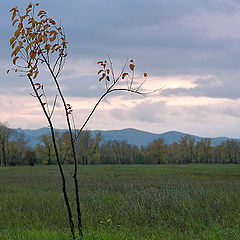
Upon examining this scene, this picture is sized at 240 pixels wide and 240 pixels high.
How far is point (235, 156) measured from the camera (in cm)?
11506

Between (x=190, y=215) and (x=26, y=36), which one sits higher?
(x=26, y=36)

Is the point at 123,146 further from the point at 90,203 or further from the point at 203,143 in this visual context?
the point at 90,203

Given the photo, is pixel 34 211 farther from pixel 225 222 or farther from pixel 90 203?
pixel 225 222

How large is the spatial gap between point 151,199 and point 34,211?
4615 millimetres

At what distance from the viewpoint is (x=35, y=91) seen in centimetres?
690

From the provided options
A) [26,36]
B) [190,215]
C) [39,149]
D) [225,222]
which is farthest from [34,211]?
[39,149]

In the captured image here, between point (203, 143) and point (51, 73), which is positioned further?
point (203, 143)

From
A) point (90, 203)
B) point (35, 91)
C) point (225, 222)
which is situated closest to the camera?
point (35, 91)

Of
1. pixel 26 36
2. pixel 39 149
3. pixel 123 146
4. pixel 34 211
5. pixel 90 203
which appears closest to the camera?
pixel 26 36

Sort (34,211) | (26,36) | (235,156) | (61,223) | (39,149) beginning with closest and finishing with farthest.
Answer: (26,36), (61,223), (34,211), (39,149), (235,156)

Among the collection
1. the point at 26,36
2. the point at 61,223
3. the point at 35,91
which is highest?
the point at 26,36

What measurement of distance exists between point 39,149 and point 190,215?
83.1 m

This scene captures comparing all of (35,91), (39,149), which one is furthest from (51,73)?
(39,149)

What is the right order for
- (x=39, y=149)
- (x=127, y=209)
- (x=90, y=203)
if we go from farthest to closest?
1. (x=39, y=149)
2. (x=90, y=203)
3. (x=127, y=209)
